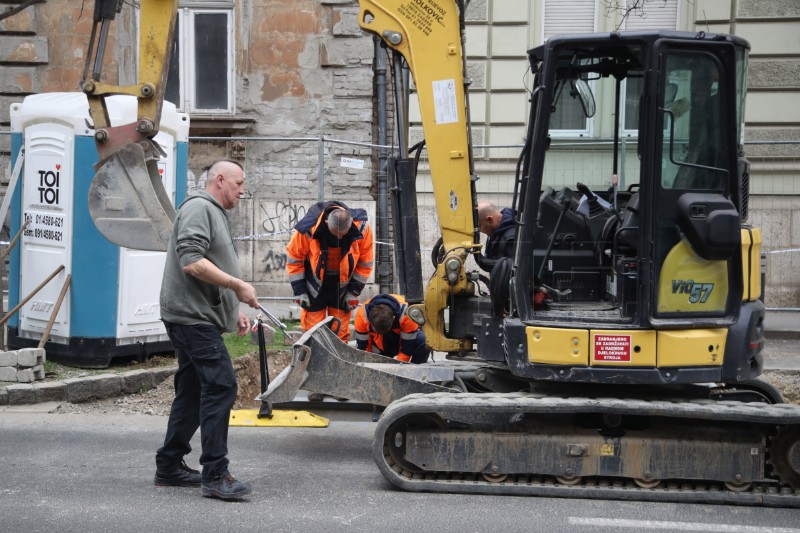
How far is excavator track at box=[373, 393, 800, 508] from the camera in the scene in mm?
5621

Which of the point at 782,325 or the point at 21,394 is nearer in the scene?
the point at 21,394

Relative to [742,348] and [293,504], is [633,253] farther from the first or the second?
[293,504]

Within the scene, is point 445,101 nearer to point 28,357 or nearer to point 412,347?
point 412,347

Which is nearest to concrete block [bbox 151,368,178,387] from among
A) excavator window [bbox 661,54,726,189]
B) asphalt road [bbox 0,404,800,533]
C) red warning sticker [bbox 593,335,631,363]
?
asphalt road [bbox 0,404,800,533]

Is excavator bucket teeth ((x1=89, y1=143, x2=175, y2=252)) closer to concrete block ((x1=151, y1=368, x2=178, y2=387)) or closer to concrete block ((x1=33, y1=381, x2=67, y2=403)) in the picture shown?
concrete block ((x1=33, y1=381, x2=67, y2=403))

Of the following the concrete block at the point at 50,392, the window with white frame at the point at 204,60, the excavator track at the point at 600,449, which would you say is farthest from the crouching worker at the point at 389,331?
the window with white frame at the point at 204,60

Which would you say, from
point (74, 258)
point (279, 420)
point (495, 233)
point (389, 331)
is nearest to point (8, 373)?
point (74, 258)

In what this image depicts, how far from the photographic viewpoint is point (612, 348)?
5676 millimetres

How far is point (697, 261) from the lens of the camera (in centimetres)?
564

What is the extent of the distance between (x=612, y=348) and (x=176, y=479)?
2.76 m

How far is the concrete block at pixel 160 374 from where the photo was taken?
8812mm

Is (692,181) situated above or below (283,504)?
above

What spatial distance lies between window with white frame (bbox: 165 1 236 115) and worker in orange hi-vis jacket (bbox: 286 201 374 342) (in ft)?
18.2

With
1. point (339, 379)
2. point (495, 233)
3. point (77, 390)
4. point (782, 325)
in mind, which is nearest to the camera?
point (339, 379)
